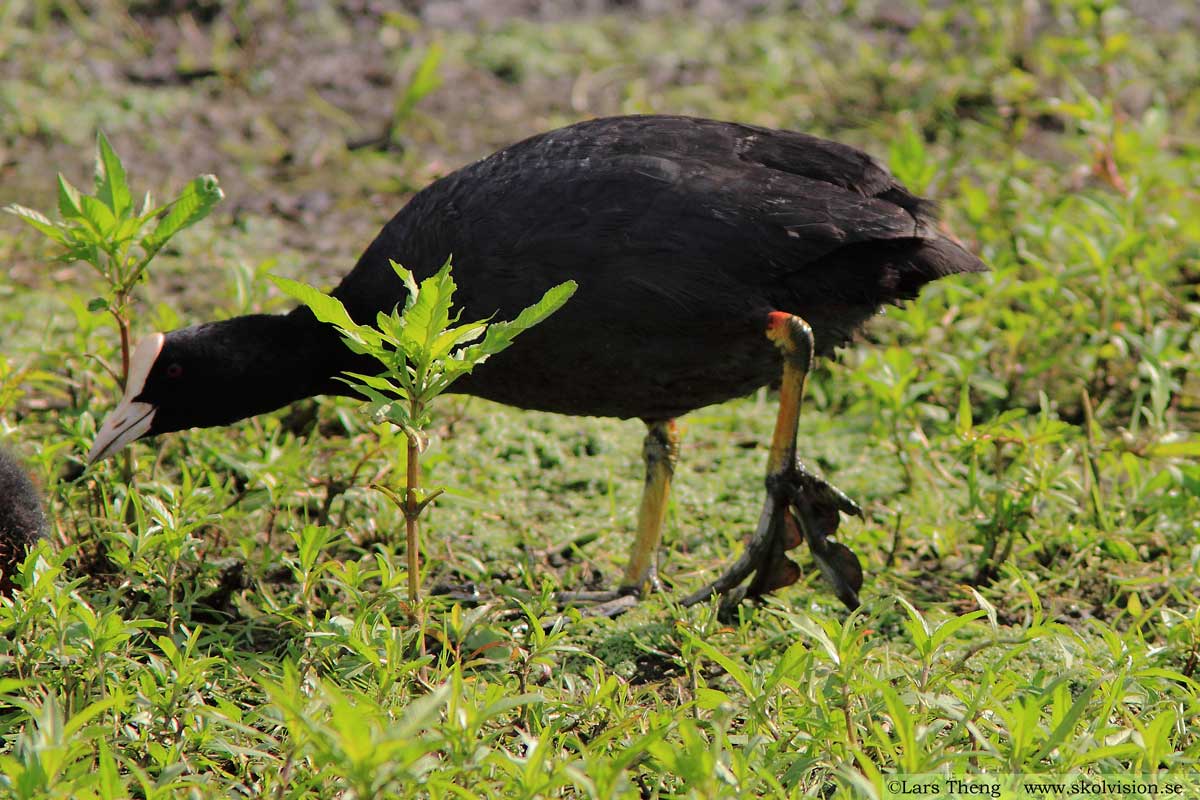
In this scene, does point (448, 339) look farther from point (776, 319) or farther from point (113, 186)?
point (113, 186)

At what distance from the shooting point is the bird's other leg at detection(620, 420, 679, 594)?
4.04 meters

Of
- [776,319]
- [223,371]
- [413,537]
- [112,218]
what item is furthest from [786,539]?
[112,218]

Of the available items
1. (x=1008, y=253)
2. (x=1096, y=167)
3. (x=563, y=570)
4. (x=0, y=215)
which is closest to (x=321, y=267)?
(x=0, y=215)

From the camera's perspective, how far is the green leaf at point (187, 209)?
138 inches

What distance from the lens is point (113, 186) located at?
348 cm

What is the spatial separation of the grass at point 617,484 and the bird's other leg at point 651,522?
3.1 inches

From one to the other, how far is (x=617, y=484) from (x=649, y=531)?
0.55 metres

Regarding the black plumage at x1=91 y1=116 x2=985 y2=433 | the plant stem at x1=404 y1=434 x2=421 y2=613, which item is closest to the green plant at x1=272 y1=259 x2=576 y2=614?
the plant stem at x1=404 y1=434 x2=421 y2=613

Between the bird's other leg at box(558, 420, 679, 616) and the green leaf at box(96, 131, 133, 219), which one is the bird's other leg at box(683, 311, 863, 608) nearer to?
the bird's other leg at box(558, 420, 679, 616)

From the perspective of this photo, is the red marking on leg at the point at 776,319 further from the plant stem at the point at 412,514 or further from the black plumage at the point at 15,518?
the black plumage at the point at 15,518

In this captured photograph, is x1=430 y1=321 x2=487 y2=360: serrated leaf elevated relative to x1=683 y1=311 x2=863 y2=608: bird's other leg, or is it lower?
elevated

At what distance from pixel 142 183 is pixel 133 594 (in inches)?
114

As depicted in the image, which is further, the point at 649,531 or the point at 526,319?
the point at 649,531

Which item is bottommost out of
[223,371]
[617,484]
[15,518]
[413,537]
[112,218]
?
[617,484]
